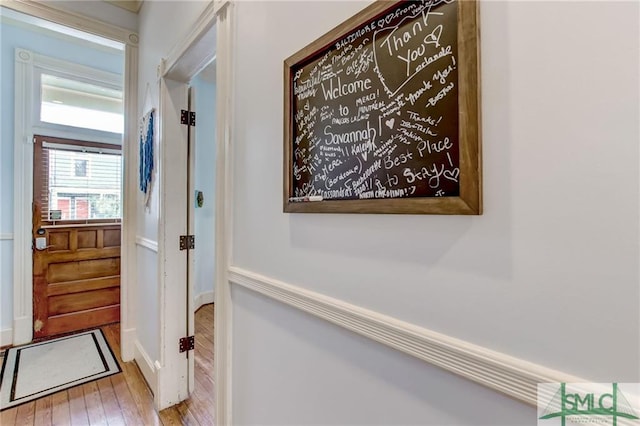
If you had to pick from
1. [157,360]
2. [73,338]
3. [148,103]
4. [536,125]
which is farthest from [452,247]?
[73,338]

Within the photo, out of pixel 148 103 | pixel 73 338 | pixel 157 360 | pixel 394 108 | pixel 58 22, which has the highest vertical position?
pixel 58 22

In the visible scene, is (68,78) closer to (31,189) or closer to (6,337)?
(31,189)

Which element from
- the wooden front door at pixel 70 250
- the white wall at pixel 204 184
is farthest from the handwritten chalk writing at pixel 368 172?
the white wall at pixel 204 184

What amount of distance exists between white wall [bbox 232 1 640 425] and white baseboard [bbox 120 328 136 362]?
2.35 metres

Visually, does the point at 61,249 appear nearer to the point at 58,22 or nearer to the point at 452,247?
the point at 58,22

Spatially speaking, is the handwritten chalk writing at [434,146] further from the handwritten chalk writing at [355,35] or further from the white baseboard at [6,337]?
the white baseboard at [6,337]

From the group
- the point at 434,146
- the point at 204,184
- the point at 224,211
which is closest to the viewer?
the point at 434,146

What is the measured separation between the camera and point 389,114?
0.75 m

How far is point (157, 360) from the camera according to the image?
208 centimetres

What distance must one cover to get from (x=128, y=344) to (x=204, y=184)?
200cm

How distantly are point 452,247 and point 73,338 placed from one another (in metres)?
3.62

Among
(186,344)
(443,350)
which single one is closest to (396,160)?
(443,350)

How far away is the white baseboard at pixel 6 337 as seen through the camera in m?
2.76

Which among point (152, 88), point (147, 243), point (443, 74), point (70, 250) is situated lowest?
point (70, 250)
